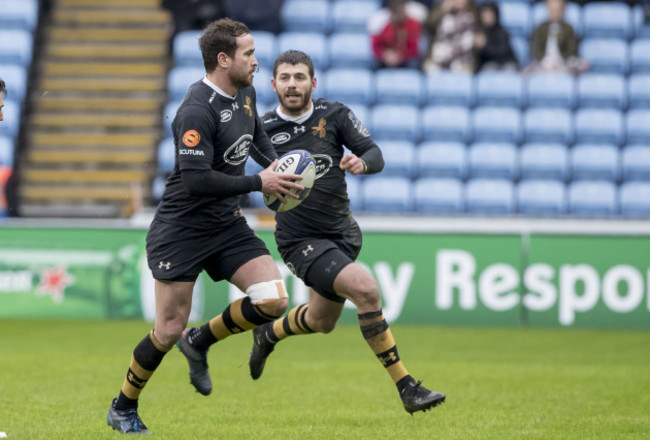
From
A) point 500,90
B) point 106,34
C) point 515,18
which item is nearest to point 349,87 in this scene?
point 500,90

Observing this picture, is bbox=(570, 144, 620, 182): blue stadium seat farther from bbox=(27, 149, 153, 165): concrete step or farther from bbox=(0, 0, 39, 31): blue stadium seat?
bbox=(0, 0, 39, 31): blue stadium seat

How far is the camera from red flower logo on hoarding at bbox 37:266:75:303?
12078 millimetres

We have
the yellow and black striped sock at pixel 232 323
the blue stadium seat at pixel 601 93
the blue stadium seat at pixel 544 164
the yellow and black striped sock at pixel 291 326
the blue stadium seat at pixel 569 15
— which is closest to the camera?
the yellow and black striped sock at pixel 232 323

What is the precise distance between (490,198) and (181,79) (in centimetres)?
502

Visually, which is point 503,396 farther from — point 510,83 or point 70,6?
point 70,6

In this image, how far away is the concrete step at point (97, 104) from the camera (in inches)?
633

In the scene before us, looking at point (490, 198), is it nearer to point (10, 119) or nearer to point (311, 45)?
point (311, 45)

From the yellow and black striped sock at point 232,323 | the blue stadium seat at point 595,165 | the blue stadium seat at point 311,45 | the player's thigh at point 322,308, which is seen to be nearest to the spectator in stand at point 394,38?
the blue stadium seat at point 311,45

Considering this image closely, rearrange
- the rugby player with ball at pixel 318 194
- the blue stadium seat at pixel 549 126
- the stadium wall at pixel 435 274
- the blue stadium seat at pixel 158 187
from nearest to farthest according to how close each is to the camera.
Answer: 1. the rugby player with ball at pixel 318 194
2. the stadium wall at pixel 435 274
3. the blue stadium seat at pixel 158 187
4. the blue stadium seat at pixel 549 126

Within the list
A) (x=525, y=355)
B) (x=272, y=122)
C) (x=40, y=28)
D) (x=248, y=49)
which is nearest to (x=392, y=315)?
(x=525, y=355)

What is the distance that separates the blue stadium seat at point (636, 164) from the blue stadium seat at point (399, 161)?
Result: 2874mm

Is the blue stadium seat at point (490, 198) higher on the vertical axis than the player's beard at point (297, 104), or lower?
lower

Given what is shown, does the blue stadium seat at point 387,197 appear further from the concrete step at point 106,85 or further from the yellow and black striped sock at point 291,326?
the yellow and black striped sock at point 291,326

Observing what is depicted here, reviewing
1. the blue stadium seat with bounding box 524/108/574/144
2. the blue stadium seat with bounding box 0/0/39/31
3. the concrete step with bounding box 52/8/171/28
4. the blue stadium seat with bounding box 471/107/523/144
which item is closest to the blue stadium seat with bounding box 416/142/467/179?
the blue stadium seat with bounding box 471/107/523/144
